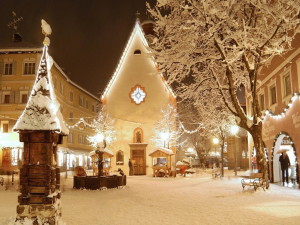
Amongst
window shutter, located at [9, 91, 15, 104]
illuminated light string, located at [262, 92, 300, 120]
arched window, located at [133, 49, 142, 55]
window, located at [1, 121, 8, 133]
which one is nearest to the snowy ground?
illuminated light string, located at [262, 92, 300, 120]

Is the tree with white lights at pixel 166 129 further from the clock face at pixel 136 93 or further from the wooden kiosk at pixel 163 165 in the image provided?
the clock face at pixel 136 93

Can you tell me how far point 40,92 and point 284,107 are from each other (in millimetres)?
15963

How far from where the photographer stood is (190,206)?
496 inches

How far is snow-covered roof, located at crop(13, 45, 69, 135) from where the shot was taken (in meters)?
8.77

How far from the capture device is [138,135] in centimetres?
3497

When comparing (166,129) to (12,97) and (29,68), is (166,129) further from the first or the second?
(12,97)

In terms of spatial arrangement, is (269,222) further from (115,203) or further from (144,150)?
(144,150)

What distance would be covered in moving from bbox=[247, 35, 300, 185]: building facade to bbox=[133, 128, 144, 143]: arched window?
42.4ft

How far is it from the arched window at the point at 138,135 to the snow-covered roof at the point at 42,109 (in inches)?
992

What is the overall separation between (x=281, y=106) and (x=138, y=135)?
1663cm

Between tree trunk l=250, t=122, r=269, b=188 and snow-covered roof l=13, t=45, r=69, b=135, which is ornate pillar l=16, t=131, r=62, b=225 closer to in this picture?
snow-covered roof l=13, t=45, r=69, b=135

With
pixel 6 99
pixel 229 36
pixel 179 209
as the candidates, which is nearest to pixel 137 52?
pixel 6 99

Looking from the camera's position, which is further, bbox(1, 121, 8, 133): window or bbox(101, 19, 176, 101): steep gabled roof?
bbox(1, 121, 8, 133): window

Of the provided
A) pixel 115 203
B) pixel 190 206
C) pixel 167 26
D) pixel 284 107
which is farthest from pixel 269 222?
pixel 284 107
